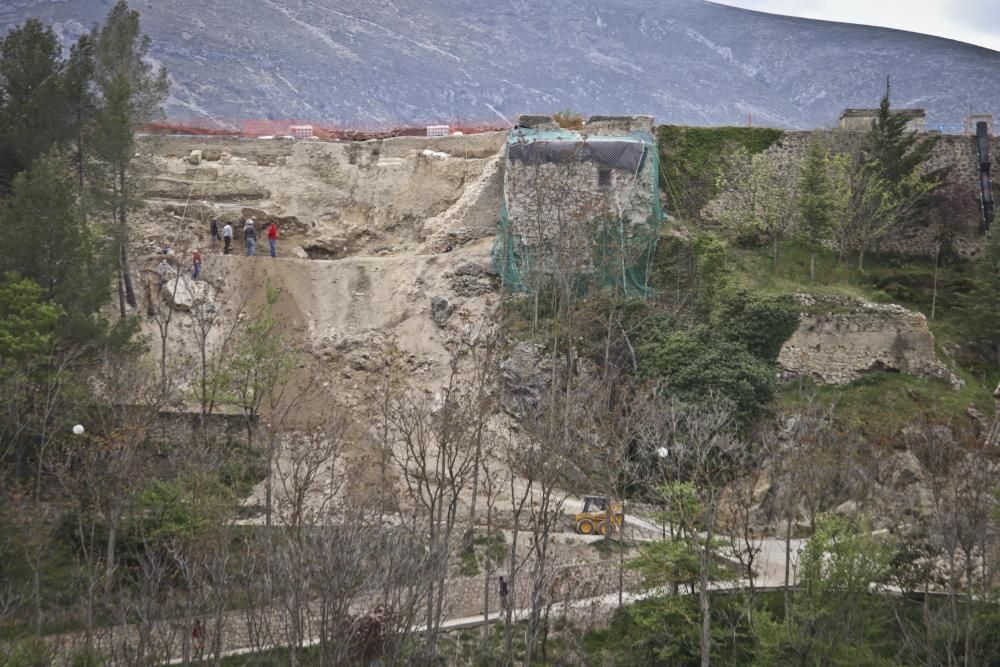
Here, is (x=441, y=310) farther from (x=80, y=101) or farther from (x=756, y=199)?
(x=80, y=101)

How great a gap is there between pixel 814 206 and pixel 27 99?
72.4ft

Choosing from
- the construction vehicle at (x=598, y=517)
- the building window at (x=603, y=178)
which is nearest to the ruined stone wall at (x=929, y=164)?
the building window at (x=603, y=178)

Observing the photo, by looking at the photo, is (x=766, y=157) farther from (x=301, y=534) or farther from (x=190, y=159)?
(x=301, y=534)

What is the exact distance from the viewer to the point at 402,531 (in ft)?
65.6

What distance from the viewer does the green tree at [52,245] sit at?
2642 centimetres

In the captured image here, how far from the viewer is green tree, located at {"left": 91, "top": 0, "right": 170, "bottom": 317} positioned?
30734 millimetres

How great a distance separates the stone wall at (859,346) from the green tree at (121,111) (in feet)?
59.0

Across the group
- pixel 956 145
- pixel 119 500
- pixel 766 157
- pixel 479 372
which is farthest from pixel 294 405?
pixel 956 145

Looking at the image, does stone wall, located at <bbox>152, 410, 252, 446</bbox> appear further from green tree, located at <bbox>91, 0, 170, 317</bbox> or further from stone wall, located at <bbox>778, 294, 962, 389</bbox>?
stone wall, located at <bbox>778, 294, 962, 389</bbox>

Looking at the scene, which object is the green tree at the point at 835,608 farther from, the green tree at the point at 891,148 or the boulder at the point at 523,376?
the green tree at the point at 891,148

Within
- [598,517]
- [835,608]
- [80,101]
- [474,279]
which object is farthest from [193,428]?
[835,608]

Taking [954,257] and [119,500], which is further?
[954,257]

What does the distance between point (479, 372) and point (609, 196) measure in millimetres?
6892

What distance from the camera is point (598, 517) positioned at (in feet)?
85.8
